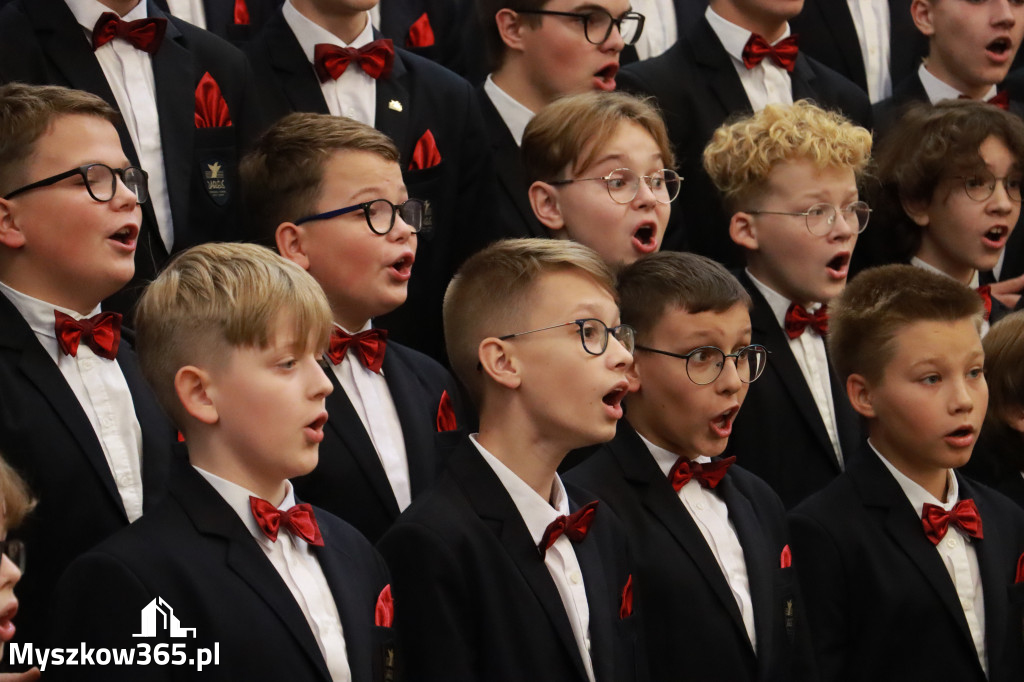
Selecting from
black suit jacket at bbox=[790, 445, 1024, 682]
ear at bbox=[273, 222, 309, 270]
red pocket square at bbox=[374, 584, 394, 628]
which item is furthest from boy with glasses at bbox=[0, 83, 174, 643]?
black suit jacket at bbox=[790, 445, 1024, 682]

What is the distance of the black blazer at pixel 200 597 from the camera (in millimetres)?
2361

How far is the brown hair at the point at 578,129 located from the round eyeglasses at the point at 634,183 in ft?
0.24

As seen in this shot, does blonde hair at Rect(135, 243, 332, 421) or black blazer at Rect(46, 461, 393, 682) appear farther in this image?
blonde hair at Rect(135, 243, 332, 421)

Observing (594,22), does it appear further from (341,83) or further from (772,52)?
(341,83)

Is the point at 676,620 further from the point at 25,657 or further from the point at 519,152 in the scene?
the point at 519,152

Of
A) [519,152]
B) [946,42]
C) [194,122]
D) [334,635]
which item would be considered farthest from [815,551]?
[946,42]

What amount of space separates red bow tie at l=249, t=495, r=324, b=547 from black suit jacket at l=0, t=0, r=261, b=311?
96 cm

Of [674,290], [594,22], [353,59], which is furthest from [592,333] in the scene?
[594,22]

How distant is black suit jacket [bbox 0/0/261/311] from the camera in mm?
3387

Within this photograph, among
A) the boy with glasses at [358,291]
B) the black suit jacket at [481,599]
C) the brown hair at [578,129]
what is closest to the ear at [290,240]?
the boy with glasses at [358,291]

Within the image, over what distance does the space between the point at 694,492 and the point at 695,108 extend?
1637mm

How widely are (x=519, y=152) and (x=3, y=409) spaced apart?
1.84 meters

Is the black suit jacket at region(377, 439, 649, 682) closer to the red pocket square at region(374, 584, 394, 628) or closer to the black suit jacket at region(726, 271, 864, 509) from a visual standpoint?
the red pocket square at region(374, 584, 394, 628)

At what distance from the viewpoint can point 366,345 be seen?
3205 millimetres
